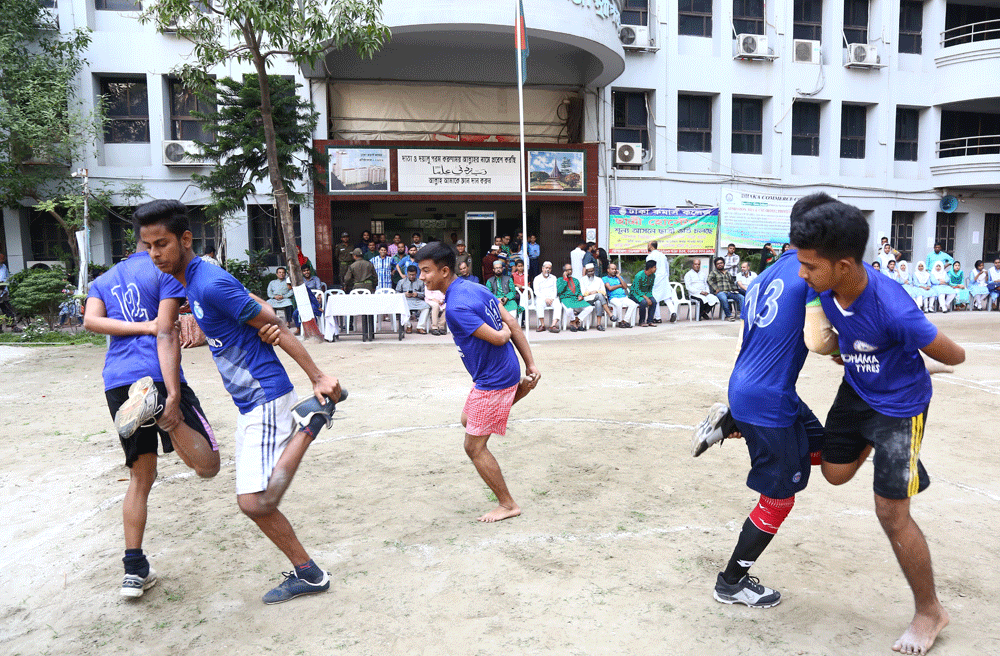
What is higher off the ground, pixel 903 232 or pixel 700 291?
pixel 903 232

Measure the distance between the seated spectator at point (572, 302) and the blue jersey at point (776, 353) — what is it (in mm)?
11146

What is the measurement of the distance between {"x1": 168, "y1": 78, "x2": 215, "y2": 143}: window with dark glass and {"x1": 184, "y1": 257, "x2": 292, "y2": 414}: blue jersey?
16505mm

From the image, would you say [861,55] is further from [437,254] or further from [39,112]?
[39,112]

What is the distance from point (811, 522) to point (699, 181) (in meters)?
16.5

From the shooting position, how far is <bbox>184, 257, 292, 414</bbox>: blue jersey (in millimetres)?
2906

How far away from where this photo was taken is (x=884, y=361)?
2568 millimetres

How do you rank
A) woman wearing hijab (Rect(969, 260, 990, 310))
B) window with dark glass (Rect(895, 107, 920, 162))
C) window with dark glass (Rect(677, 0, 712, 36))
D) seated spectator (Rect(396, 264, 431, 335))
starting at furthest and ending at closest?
window with dark glass (Rect(895, 107, 920, 162))
window with dark glass (Rect(677, 0, 712, 36))
woman wearing hijab (Rect(969, 260, 990, 310))
seated spectator (Rect(396, 264, 431, 335))

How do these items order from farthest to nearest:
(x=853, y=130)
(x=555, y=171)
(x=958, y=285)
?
(x=853, y=130)
(x=555, y=171)
(x=958, y=285)

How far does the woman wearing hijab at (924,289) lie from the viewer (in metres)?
17.2

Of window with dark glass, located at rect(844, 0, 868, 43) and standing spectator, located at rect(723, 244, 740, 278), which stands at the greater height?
window with dark glass, located at rect(844, 0, 868, 43)

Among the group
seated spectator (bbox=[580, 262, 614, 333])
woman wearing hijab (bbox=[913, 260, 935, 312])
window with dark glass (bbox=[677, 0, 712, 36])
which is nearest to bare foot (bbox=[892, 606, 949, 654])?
seated spectator (bbox=[580, 262, 614, 333])

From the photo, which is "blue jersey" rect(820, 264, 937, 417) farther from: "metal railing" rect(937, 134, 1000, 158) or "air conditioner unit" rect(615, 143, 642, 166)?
"metal railing" rect(937, 134, 1000, 158)

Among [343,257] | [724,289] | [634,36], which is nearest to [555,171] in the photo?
[634,36]

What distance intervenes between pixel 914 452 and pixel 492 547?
2.11m
